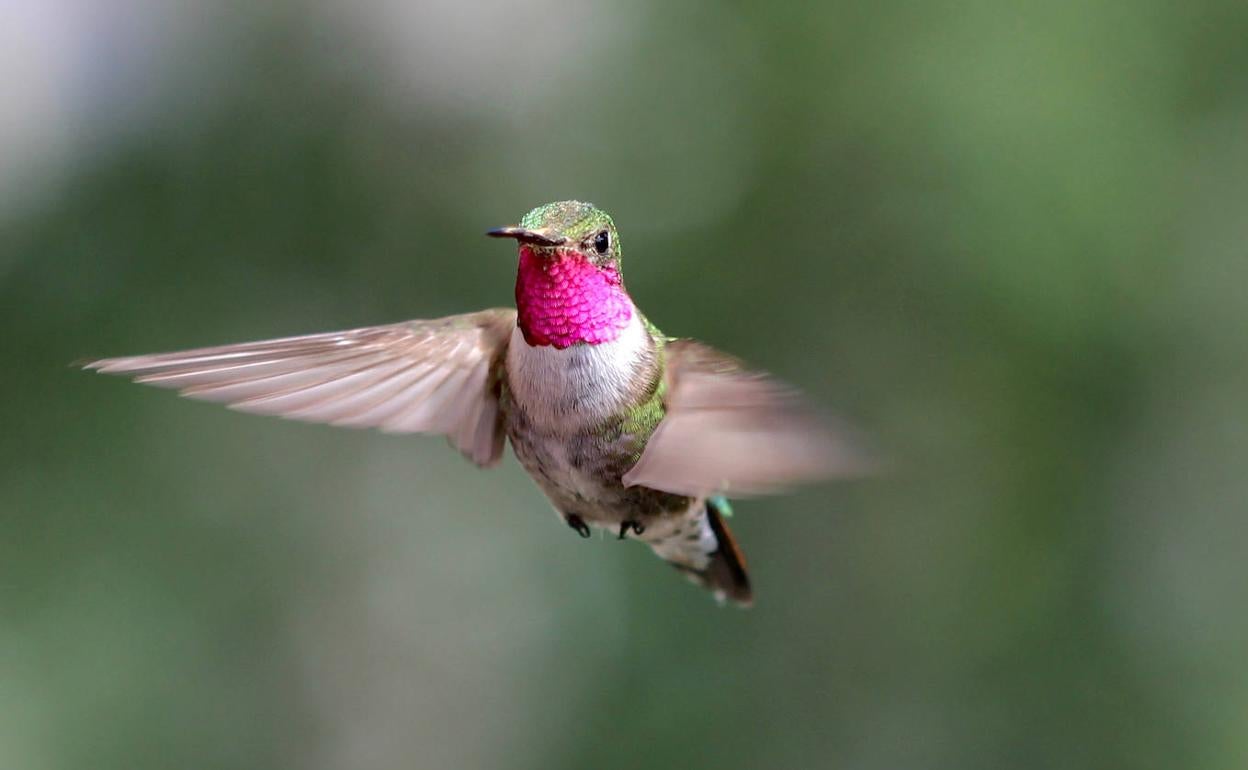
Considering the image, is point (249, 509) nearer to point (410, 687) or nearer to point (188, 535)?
point (188, 535)

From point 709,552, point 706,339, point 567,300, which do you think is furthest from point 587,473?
point 706,339

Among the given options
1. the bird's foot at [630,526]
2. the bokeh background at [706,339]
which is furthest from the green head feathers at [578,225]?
the bokeh background at [706,339]

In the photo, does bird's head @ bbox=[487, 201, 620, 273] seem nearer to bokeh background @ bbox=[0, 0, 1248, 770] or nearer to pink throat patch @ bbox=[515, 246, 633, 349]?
pink throat patch @ bbox=[515, 246, 633, 349]

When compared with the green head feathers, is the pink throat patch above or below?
below

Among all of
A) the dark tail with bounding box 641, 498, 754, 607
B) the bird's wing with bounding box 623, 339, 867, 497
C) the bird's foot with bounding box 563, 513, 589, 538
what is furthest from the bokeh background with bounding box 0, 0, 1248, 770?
the bird's wing with bounding box 623, 339, 867, 497

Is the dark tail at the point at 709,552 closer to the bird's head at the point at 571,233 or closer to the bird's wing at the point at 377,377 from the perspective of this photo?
the bird's wing at the point at 377,377

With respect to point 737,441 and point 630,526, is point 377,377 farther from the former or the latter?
point 737,441
